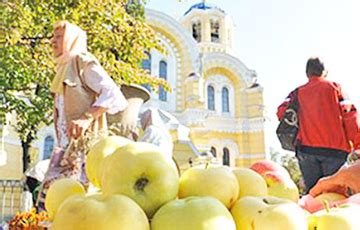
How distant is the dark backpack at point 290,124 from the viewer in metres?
4.12

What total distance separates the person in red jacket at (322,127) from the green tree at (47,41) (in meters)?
4.07

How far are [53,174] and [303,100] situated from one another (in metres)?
2.51

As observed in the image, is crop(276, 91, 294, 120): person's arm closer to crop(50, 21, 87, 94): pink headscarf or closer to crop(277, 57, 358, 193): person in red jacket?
crop(277, 57, 358, 193): person in red jacket

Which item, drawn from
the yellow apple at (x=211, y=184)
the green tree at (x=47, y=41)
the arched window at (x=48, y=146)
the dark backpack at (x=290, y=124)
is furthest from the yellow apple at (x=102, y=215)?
the arched window at (x=48, y=146)

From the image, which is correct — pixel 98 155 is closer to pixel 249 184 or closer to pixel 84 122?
pixel 249 184

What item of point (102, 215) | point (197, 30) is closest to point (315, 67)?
point (102, 215)

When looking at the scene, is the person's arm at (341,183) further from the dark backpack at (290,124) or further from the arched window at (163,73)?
the arched window at (163,73)

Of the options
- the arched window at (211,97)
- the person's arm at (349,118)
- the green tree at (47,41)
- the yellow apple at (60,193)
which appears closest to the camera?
the yellow apple at (60,193)

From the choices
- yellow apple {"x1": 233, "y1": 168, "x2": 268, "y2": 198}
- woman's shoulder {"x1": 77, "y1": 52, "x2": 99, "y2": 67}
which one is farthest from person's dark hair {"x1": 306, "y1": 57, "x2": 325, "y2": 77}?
yellow apple {"x1": 233, "y1": 168, "x2": 268, "y2": 198}

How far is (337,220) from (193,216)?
0.37 meters

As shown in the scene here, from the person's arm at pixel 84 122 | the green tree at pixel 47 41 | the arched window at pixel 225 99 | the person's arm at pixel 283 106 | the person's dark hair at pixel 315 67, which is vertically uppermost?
the arched window at pixel 225 99

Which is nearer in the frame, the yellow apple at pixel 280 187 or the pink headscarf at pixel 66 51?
the yellow apple at pixel 280 187

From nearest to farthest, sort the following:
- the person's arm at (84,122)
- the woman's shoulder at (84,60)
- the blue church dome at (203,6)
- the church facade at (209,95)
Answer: the person's arm at (84,122) → the woman's shoulder at (84,60) → the church facade at (209,95) → the blue church dome at (203,6)

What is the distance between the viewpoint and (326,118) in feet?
12.9
